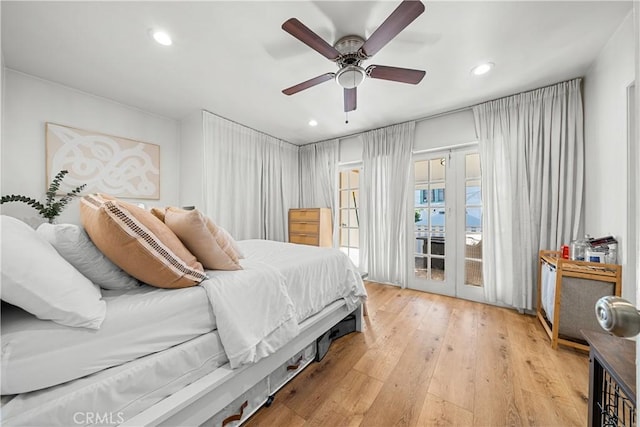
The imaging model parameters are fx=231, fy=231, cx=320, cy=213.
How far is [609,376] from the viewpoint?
0.73 m

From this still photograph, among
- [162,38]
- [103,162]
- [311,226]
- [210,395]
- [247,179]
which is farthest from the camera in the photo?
[311,226]

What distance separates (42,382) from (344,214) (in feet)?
12.2

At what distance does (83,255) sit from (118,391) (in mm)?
555

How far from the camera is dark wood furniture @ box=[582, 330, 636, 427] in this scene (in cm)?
61

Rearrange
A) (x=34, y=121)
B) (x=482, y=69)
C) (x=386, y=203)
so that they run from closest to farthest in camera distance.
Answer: (x=482, y=69) < (x=34, y=121) < (x=386, y=203)

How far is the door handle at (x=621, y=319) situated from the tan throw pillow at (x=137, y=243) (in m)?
1.33

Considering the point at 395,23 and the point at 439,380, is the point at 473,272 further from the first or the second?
the point at 395,23

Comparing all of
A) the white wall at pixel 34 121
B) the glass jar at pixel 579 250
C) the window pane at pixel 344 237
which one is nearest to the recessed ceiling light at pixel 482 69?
the glass jar at pixel 579 250

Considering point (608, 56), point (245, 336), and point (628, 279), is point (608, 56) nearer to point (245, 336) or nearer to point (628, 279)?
point (628, 279)

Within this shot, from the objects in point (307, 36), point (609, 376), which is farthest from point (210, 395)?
point (307, 36)

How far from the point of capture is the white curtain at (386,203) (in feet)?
11.0

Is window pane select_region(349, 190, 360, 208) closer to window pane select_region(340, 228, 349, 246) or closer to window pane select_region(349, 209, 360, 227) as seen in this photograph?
window pane select_region(349, 209, 360, 227)

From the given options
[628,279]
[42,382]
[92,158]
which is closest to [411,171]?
[628,279]

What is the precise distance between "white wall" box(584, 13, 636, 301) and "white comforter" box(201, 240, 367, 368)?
6.85ft
